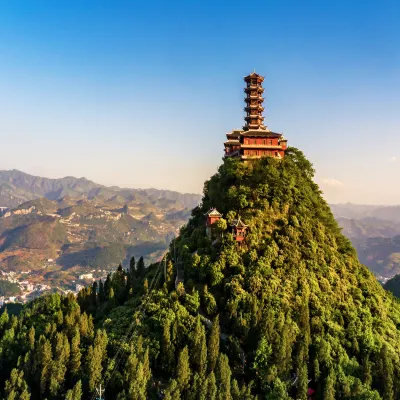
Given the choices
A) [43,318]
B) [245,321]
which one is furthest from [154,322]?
[43,318]

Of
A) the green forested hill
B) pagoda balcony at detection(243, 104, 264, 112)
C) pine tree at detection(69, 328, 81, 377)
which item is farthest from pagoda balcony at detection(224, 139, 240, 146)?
pine tree at detection(69, 328, 81, 377)

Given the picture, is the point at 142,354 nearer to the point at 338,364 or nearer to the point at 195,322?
the point at 195,322

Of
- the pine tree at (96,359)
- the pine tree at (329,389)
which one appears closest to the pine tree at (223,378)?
the pine tree at (329,389)

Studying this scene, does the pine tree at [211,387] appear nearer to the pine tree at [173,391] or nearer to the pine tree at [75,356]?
the pine tree at [173,391]

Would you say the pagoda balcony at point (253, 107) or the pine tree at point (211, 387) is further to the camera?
the pagoda balcony at point (253, 107)

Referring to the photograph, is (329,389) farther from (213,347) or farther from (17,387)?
(17,387)
